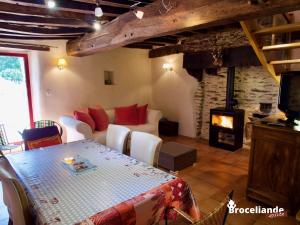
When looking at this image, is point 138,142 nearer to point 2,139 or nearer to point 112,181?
point 112,181

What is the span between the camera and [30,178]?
161 centimetres

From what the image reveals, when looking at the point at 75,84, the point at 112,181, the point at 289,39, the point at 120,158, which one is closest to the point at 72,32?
the point at 75,84

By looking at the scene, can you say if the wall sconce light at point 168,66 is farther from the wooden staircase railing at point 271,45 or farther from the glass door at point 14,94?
the glass door at point 14,94

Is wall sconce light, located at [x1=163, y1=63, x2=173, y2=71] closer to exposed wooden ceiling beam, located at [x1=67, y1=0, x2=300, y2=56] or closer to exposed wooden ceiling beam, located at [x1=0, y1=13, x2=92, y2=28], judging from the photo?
exposed wooden ceiling beam, located at [x1=67, y1=0, x2=300, y2=56]

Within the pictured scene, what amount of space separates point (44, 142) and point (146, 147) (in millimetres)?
1434

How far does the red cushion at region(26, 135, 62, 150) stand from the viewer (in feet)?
8.44

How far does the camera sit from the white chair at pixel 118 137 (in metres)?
2.46

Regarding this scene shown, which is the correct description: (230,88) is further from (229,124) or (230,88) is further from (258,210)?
(258,210)

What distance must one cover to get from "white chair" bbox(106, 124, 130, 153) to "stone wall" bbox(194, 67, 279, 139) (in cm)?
300

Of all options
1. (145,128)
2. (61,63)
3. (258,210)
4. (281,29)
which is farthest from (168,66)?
(258,210)

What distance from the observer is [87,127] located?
3.80 m

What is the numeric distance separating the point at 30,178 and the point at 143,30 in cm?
177

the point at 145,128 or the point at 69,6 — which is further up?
the point at 69,6

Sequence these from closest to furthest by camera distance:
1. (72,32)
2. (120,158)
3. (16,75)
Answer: (120,158) → (72,32) → (16,75)
